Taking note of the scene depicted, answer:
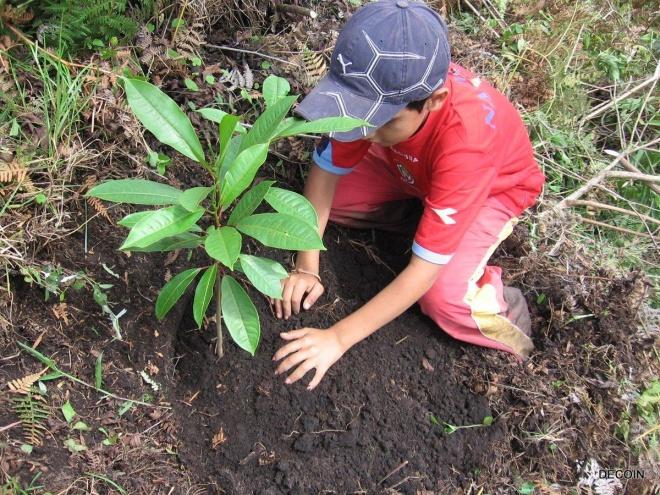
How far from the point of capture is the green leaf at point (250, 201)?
5.20 ft

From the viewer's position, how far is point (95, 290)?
6.39ft

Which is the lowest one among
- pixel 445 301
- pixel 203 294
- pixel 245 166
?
pixel 445 301

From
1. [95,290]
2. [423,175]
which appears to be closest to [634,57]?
[423,175]

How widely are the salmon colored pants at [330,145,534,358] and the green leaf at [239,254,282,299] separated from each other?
94cm

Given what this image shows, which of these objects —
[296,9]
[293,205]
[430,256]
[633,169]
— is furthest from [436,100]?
[633,169]

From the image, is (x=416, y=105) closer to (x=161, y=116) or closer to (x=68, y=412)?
(x=161, y=116)

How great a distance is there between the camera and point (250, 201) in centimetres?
162

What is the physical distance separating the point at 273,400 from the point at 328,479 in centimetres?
32

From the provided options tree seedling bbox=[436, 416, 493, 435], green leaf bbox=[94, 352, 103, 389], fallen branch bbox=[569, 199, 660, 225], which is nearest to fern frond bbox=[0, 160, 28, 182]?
green leaf bbox=[94, 352, 103, 389]

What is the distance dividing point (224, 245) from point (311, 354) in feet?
2.47

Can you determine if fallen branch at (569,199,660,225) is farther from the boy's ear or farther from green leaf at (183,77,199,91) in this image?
green leaf at (183,77,199,91)

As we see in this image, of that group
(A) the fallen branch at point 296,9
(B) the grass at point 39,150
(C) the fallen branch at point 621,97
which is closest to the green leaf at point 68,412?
(B) the grass at point 39,150

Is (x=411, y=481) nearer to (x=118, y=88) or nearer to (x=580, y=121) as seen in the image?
(x=118, y=88)

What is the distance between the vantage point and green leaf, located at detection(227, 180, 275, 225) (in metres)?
1.59
